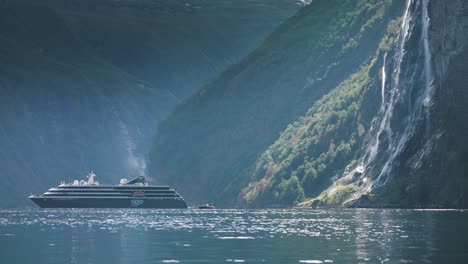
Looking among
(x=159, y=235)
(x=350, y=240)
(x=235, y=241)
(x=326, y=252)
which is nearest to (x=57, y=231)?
(x=159, y=235)

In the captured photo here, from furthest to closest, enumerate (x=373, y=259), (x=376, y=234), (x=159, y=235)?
(x=159, y=235) < (x=376, y=234) < (x=373, y=259)

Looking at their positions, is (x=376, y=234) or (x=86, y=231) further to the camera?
(x=86, y=231)

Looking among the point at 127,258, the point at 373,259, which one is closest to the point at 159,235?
the point at 127,258

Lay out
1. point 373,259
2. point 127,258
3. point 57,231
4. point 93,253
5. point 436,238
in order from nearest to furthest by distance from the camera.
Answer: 1. point 373,259
2. point 127,258
3. point 93,253
4. point 436,238
5. point 57,231

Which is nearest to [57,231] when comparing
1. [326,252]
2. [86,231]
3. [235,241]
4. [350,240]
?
[86,231]

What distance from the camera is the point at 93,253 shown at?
103500mm

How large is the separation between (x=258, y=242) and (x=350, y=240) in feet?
31.3

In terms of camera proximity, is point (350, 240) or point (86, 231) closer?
point (350, 240)

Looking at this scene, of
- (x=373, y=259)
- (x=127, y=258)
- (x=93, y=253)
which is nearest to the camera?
(x=373, y=259)

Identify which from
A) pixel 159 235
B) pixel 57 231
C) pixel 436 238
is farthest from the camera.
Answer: pixel 57 231

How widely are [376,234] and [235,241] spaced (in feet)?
54.7

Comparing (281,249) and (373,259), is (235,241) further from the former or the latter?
(373,259)

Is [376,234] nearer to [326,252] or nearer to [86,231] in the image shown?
[326,252]

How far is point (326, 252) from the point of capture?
98.6m
